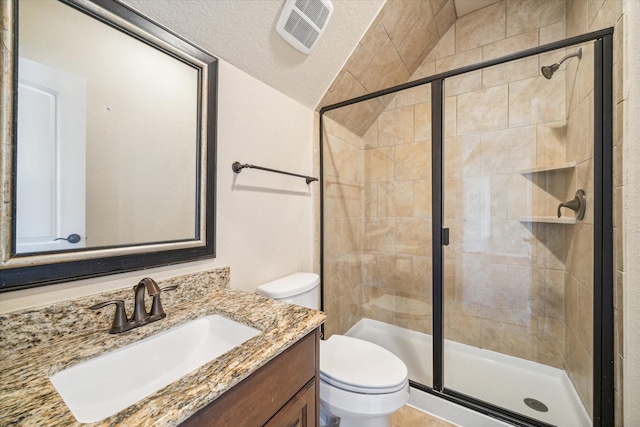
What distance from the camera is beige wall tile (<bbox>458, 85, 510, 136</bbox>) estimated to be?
184cm

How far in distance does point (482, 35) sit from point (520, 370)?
8.41ft

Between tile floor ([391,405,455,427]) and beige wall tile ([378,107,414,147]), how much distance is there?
2.00 m

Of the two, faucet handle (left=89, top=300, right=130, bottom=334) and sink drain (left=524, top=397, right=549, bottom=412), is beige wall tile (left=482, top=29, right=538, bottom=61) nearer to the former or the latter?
sink drain (left=524, top=397, right=549, bottom=412)

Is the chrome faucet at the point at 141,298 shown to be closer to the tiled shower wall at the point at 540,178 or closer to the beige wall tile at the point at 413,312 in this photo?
the tiled shower wall at the point at 540,178

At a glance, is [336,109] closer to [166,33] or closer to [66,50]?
[166,33]

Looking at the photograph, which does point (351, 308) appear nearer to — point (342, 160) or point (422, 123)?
point (342, 160)

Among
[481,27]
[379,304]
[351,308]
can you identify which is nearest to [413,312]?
[379,304]

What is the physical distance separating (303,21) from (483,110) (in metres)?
1.52

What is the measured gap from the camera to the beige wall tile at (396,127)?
2.17 meters

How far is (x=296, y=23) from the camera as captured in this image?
48.6 inches

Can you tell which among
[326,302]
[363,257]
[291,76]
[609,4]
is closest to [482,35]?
[609,4]

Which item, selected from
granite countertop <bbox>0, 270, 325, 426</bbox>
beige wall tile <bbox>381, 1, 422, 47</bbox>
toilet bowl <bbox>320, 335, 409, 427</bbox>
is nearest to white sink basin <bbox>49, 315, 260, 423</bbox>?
granite countertop <bbox>0, 270, 325, 426</bbox>

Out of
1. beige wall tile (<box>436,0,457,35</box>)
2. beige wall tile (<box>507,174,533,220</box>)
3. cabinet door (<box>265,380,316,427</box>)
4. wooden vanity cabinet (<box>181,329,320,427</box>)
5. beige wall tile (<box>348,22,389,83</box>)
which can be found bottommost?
cabinet door (<box>265,380,316,427</box>)

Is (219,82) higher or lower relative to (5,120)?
higher
